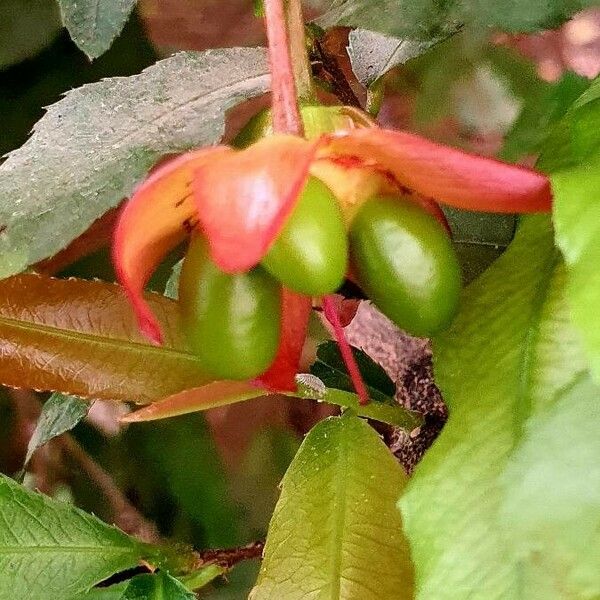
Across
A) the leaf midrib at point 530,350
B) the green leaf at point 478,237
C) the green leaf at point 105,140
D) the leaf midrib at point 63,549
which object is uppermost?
the green leaf at point 105,140

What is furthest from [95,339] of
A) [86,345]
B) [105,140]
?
[105,140]

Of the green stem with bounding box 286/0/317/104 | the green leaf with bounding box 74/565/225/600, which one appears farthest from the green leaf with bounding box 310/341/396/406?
the green stem with bounding box 286/0/317/104

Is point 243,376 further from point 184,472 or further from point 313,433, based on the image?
point 184,472

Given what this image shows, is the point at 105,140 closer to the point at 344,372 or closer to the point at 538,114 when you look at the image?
the point at 344,372

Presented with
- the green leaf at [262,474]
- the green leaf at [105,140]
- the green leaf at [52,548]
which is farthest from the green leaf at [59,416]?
the green leaf at [262,474]

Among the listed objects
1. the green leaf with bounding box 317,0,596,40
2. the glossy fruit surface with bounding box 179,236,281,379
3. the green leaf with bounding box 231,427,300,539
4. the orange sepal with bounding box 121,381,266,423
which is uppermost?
the green leaf with bounding box 317,0,596,40

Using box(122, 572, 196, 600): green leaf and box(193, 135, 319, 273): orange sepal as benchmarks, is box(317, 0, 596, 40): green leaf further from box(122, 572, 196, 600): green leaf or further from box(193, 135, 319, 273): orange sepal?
box(122, 572, 196, 600): green leaf

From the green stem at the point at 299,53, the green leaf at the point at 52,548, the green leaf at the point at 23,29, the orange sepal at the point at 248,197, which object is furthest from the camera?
the green leaf at the point at 23,29

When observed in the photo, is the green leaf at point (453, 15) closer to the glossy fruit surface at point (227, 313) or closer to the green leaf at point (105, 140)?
the green leaf at point (105, 140)
